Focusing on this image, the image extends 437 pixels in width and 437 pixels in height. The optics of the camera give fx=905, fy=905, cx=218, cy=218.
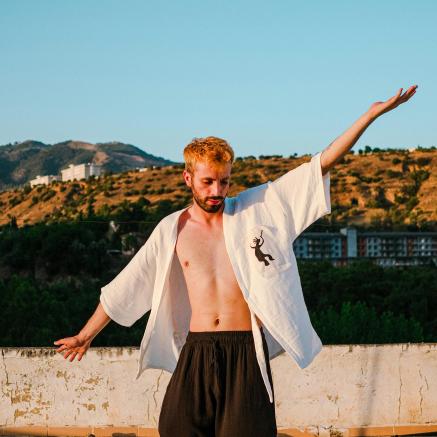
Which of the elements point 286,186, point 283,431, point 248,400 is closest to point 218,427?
point 248,400

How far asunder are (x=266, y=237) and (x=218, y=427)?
2.25 feet

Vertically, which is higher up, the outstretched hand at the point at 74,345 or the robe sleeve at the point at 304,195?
the robe sleeve at the point at 304,195

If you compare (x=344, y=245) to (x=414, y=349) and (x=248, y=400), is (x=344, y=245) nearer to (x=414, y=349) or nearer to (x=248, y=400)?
(x=414, y=349)

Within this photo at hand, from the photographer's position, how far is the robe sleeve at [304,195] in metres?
3.26

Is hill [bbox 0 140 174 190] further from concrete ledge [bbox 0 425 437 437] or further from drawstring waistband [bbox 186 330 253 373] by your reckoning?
drawstring waistband [bbox 186 330 253 373]

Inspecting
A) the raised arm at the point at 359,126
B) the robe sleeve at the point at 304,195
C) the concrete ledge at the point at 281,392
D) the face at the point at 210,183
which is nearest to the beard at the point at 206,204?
the face at the point at 210,183

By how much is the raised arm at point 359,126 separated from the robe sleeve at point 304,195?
2.8 inches

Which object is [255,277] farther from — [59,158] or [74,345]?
[59,158]

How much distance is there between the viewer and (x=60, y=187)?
7838 cm

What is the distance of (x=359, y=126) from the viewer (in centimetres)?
312

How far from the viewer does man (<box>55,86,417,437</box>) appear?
311 centimetres

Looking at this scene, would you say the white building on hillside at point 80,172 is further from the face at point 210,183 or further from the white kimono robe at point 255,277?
the face at point 210,183

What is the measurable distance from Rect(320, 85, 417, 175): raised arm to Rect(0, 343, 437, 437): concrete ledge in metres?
3.52

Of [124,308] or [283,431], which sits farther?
[283,431]
